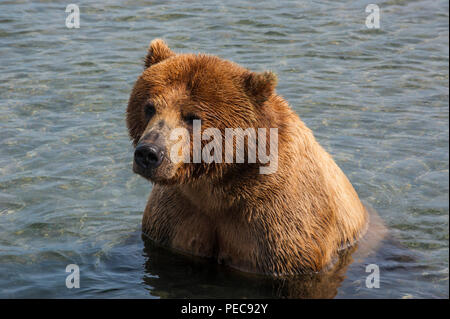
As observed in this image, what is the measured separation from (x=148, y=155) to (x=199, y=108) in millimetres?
594

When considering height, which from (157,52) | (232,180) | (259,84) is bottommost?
(232,180)

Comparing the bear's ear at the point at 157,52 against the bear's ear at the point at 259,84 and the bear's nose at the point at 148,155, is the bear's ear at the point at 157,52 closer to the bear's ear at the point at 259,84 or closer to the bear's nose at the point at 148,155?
the bear's ear at the point at 259,84

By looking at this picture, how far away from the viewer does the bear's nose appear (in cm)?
558

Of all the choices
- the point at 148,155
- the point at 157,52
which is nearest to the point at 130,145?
the point at 157,52

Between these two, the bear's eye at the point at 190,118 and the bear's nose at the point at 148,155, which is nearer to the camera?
the bear's nose at the point at 148,155

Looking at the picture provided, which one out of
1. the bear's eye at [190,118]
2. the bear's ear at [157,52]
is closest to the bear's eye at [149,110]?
the bear's eye at [190,118]

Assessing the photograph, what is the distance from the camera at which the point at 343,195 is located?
7098 millimetres

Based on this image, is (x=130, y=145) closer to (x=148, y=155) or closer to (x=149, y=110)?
(x=149, y=110)

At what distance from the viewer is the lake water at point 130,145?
687 centimetres

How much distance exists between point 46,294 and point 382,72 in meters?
7.61

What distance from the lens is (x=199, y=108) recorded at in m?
5.90

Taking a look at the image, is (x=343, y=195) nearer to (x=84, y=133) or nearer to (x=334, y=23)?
(x=84, y=133)

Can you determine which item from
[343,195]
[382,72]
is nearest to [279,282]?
[343,195]

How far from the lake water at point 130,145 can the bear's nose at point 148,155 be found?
1405 mm
